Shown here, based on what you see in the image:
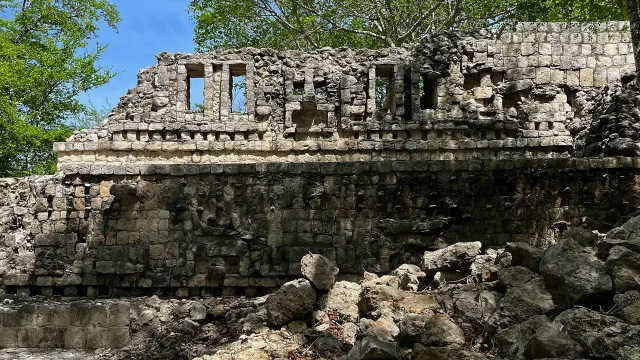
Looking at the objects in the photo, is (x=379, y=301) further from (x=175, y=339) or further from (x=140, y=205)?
(x=140, y=205)

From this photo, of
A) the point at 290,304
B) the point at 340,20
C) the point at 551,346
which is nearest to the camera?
the point at 551,346

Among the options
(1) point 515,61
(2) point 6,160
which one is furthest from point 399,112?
(2) point 6,160

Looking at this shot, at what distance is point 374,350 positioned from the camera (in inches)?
173

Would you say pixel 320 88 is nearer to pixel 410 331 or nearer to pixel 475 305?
pixel 475 305

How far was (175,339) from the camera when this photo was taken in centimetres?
598

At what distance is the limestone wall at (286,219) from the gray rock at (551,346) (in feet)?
18.5

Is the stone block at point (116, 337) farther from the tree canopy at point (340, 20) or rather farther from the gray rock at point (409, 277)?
the tree canopy at point (340, 20)

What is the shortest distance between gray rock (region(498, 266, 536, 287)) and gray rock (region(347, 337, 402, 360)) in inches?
53.0

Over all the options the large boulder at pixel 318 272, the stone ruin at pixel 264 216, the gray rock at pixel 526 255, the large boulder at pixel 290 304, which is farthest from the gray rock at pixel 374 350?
the stone ruin at pixel 264 216

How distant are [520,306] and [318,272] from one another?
80.3 inches

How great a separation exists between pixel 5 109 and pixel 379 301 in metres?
17.4

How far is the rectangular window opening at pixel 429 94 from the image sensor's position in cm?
1313

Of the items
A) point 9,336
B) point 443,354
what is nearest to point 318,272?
point 443,354

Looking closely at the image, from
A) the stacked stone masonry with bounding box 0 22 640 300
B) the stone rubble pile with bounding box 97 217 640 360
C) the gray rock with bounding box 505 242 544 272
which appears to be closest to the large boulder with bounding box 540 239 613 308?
the stone rubble pile with bounding box 97 217 640 360
